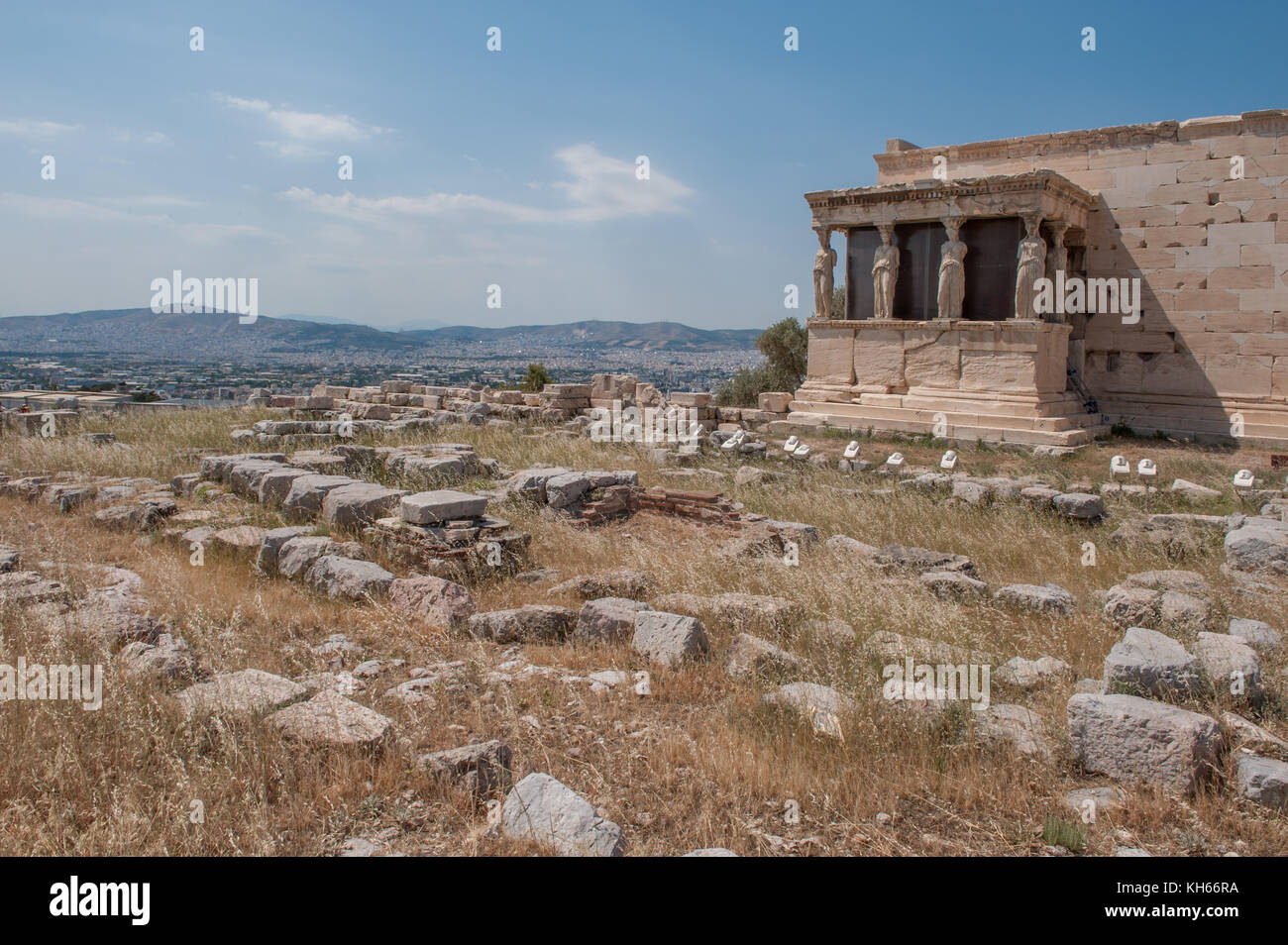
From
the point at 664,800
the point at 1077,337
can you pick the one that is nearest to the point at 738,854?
the point at 664,800

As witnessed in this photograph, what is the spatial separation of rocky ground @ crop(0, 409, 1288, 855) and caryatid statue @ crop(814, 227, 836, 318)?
31.7 feet

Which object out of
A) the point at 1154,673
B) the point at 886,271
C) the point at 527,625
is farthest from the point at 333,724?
the point at 886,271

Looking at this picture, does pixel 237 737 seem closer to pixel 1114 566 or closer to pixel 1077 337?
pixel 1114 566

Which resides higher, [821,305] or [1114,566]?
[821,305]

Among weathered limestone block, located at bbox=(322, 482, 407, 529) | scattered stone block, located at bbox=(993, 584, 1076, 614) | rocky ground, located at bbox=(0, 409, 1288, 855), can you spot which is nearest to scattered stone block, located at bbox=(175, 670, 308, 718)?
rocky ground, located at bbox=(0, 409, 1288, 855)

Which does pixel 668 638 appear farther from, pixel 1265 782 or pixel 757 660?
pixel 1265 782

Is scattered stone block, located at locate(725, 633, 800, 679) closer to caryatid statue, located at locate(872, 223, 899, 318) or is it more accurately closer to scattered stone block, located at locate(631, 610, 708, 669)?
scattered stone block, located at locate(631, 610, 708, 669)

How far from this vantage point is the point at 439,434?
15984 mm

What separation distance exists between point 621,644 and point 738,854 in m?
2.47

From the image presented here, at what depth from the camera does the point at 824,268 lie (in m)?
18.9

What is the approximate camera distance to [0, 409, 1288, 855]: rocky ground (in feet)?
11.6

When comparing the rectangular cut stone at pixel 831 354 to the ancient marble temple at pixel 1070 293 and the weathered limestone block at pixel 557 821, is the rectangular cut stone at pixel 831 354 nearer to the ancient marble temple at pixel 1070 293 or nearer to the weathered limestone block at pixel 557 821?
the ancient marble temple at pixel 1070 293

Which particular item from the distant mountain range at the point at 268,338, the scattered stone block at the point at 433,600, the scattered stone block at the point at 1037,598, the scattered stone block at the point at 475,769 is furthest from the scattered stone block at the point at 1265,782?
the distant mountain range at the point at 268,338

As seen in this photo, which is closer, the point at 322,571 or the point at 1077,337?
the point at 322,571
